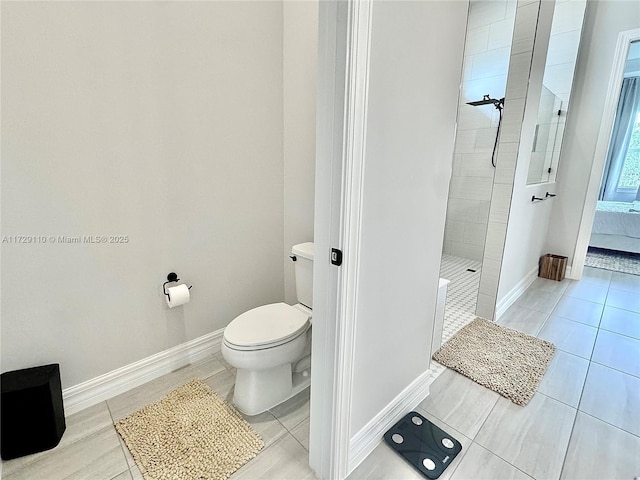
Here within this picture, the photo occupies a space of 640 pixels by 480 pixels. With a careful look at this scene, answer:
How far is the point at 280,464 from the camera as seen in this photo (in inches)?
48.3

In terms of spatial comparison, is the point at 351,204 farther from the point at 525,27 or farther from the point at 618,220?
Answer: the point at 618,220

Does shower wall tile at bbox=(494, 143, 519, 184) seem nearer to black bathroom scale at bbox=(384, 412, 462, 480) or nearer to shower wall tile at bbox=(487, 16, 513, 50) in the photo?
black bathroom scale at bbox=(384, 412, 462, 480)

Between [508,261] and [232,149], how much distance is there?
2.28m

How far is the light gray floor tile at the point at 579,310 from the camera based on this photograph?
2.42 meters

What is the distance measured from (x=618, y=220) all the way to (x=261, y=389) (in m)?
5.31

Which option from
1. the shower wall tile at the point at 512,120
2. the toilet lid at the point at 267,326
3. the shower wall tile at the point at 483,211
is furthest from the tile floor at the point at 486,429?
the shower wall tile at the point at 483,211

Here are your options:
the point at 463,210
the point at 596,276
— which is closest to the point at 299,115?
the point at 463,210

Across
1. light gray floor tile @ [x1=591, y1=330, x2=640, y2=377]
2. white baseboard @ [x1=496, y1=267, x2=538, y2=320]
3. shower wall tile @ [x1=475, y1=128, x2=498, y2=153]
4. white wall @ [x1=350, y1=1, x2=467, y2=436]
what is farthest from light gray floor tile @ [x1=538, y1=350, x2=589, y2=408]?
shower wall tile @ [x1=475, y1=128, x2=498, y2=153]

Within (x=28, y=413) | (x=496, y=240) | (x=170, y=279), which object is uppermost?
(x=496, y=240)

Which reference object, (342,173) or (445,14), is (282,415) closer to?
(342,173)

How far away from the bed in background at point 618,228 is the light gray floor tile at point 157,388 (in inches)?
203

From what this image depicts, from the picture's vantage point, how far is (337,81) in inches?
33.7

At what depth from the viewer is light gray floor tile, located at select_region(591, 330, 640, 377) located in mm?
1858

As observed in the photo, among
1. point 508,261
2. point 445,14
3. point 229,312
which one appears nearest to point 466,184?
point 508,261
